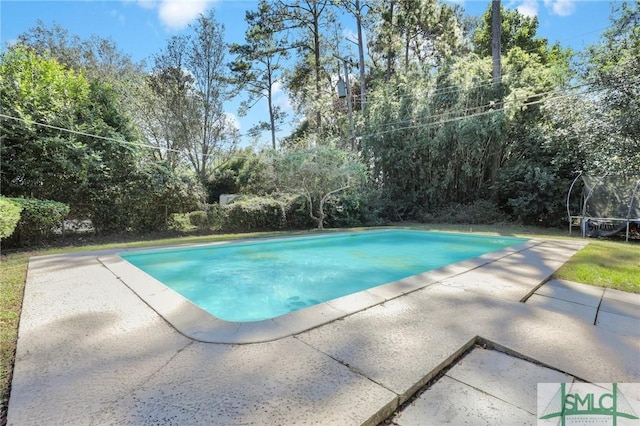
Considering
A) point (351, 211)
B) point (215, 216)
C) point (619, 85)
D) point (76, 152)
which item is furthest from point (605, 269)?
point (76, 152)

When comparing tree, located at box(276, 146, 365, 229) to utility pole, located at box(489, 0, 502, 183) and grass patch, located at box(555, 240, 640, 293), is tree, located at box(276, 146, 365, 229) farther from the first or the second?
grass patch, located at box(555, 240, 640, 293)

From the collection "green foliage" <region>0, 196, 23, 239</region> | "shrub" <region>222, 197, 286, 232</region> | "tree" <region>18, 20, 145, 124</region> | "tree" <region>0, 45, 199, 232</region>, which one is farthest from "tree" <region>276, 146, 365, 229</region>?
"tree" <region>18, 20, 145, 124</region>

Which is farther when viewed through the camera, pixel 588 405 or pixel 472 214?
pixel 472 214

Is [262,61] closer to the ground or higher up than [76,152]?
higher up

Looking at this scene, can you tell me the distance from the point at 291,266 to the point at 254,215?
14.6 ft

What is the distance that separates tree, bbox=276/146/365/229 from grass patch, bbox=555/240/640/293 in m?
6.10

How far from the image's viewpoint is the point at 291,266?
5.80m

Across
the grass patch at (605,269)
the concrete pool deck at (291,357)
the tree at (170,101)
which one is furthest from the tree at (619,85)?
the tree at (170,101)

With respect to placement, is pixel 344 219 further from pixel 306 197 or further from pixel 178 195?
pixel 178 195

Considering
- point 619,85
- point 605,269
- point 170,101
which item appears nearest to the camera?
point 605,269

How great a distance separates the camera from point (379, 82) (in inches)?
556

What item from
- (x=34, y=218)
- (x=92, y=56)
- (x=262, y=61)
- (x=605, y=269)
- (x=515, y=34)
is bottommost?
(x=605, y=269)

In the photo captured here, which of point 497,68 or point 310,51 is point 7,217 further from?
point 310,51

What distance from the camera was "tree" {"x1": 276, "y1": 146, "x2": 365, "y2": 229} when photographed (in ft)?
30.7
